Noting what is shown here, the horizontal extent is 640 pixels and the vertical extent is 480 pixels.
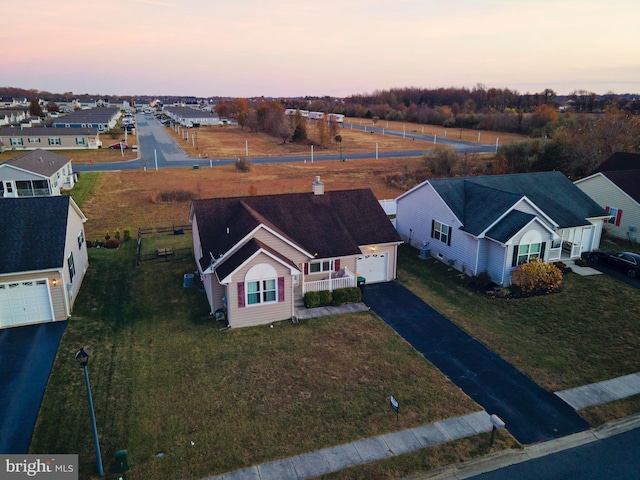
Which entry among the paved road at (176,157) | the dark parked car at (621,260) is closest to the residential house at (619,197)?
the dark parked car at (621,260)

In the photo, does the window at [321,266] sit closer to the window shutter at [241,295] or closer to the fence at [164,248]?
the window shutter at [241,295]

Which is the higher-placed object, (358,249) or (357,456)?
(358,249)

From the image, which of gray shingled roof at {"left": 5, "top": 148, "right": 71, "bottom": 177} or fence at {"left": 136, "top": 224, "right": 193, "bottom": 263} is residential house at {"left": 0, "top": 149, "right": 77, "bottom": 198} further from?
fence at {"left": 136, "top": 224, "right": 193, "bottom": 263}

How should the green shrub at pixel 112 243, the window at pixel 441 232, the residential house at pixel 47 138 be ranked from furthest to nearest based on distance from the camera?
the residential house at pixel 47 138, the green shrub at pixel 112 243, the window at pixel 441 232

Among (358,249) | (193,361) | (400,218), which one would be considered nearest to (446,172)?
(400,218)

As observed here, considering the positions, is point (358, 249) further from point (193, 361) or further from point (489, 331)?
point (193, 361)

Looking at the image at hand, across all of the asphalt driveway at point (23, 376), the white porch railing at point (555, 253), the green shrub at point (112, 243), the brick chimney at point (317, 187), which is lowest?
the asphalt driveway at point (23, 376)
